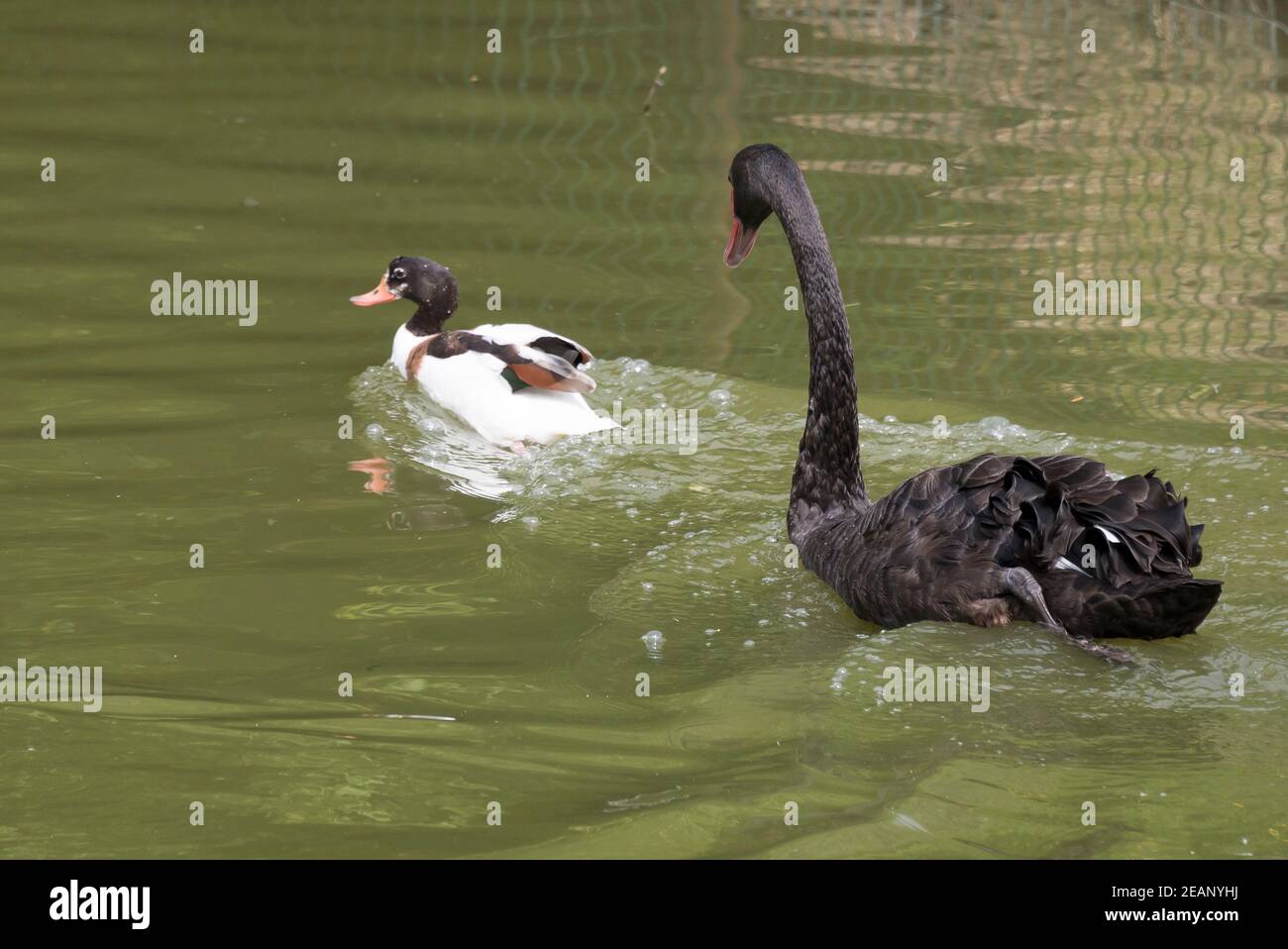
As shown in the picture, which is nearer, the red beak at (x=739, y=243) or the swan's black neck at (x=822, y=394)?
the swan's black neck at (x=822, y=394)

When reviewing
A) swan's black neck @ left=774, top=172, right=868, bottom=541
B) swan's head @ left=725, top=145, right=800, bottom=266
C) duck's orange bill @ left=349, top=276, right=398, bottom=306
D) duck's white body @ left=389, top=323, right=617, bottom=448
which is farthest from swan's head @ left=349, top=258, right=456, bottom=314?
swan's black neck @ left=774, top=172, right=868, bottom=541

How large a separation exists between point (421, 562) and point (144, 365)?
256 centimetres

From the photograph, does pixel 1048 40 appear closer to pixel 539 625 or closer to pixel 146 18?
pixel 146 18

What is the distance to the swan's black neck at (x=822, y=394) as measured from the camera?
5922mm

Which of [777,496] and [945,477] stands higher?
[945,477]

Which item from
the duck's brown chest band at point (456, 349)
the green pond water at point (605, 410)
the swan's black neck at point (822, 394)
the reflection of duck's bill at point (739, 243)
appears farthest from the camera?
the duck's brown chest band at point (456, 349)

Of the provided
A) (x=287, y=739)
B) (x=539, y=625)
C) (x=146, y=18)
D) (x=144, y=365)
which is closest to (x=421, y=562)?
(x=539, y=625)

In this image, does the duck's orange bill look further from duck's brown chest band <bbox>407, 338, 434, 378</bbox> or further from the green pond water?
duck's brown chest band <bbox>407, 338, 434, 378</bbox>

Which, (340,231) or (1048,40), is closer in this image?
(340,231)

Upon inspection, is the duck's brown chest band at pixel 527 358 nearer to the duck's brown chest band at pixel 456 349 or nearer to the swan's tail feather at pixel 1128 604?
the duck's brown chest band at pixel 456 349

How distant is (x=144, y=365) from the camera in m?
7.84

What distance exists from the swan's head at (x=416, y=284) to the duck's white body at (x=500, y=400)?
21.1 inches

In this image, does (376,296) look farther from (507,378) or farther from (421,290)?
(507,378)

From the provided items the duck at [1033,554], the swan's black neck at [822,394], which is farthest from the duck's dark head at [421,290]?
the duck at [1033,554]
